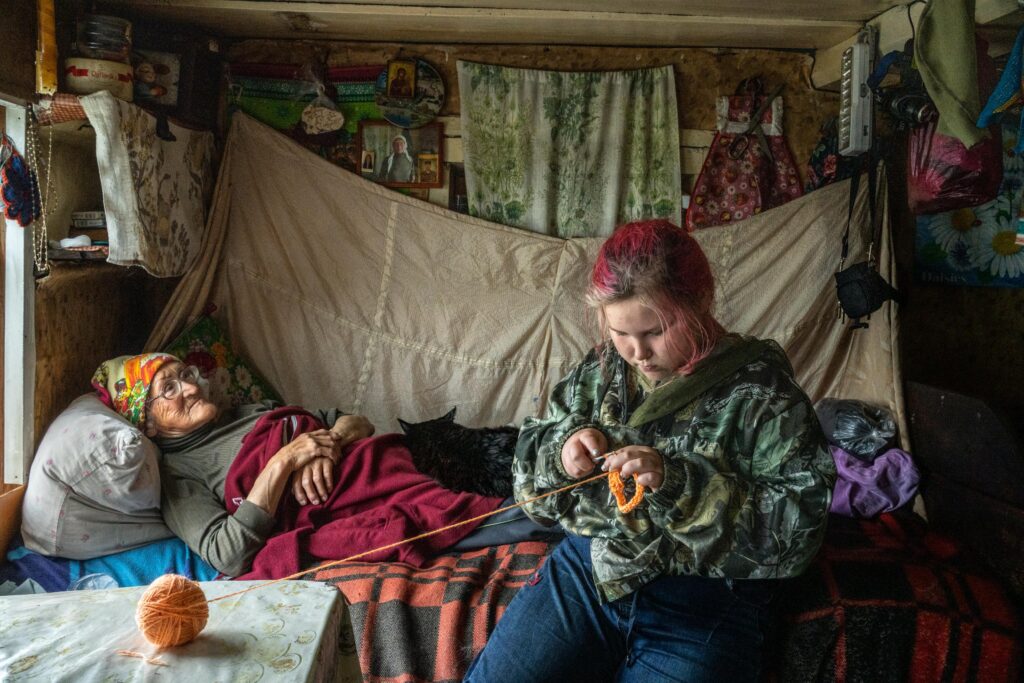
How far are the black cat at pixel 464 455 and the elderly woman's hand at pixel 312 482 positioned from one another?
36 centimetres

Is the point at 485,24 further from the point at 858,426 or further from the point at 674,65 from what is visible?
the point at 858,426

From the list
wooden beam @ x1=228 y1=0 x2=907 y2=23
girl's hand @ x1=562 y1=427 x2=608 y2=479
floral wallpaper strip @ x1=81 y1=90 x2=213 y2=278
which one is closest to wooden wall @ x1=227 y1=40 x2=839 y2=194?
wooden beam @ x1=228 y1=0 x2=907 y2=23

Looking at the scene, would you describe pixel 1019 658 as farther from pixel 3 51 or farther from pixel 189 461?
pixel 3 51

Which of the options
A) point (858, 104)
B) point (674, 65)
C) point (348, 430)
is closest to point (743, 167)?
point (674, 65)

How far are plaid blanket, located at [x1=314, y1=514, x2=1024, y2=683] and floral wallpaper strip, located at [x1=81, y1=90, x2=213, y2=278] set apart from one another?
4.48ft

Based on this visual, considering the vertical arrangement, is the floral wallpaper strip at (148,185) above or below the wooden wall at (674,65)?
below

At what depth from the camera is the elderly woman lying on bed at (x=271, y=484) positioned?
2254mm

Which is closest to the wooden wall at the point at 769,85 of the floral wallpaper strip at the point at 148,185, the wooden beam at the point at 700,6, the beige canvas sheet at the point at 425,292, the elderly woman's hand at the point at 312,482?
the beige canvas sheet at the point at 425,292

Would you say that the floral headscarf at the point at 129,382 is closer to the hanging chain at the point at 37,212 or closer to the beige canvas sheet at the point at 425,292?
the hanging chain at the point at 37,212

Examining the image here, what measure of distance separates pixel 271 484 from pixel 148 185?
1167mm

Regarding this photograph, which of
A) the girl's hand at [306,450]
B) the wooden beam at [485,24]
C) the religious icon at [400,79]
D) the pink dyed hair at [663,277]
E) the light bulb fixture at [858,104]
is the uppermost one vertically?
the wooden beam at [485,24]

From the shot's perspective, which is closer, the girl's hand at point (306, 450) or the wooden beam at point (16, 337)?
the wooden beam at point (16, 337)

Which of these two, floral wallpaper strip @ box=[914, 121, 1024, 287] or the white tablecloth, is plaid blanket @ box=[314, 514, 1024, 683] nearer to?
the white tablecloth

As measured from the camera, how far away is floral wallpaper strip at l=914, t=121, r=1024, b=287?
3.09 m
